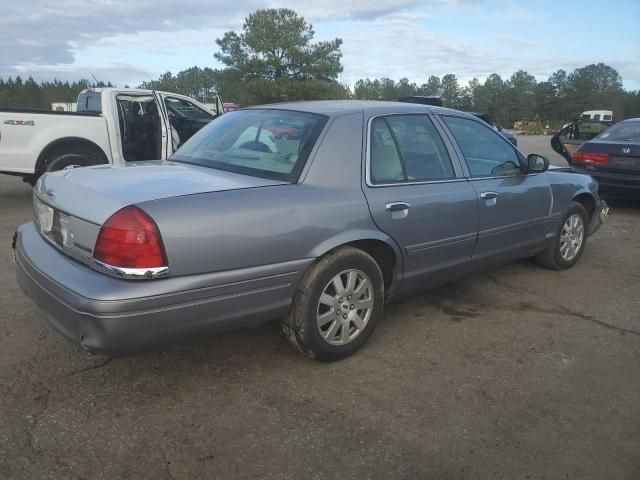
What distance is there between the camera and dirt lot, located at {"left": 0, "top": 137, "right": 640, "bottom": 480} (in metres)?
2.43

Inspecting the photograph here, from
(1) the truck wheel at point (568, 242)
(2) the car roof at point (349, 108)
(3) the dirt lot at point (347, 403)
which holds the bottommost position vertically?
(3) the dirt lot at point (347, 403)

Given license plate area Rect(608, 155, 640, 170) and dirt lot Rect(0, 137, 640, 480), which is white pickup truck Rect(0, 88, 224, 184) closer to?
dirt lot Rect(0, 137, 640, 480)

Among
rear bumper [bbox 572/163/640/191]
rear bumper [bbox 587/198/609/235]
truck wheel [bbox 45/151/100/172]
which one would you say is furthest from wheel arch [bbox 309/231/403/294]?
truck wheel [bbox 45/151/100/172]

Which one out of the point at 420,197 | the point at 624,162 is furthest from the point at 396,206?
the point at 624,162

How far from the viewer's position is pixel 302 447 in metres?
2.53

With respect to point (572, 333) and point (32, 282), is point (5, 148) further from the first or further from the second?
point (572, 333)

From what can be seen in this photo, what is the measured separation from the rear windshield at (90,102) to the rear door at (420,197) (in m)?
5.99

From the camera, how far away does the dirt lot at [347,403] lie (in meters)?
2.43

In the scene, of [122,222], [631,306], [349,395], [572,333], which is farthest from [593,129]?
[122,222]

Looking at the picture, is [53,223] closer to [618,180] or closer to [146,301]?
[146,301]

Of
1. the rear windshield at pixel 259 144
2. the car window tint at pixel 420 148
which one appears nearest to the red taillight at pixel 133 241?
the rear windshield at pixel 259 144

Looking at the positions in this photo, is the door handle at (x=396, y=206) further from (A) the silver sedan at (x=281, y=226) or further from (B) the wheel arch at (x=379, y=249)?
(B) the wheel arch at (x=379, y=249)

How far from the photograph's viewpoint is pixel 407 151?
3723mm

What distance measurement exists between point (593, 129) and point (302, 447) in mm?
9838
